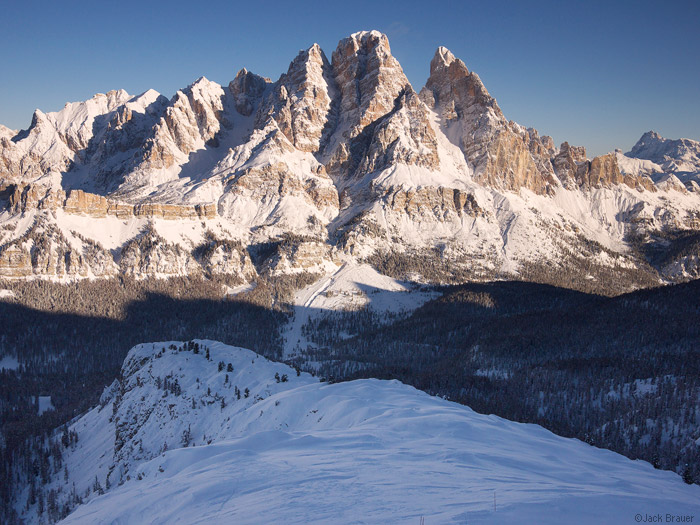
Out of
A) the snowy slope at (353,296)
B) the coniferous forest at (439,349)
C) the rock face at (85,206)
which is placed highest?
the rock face at (85,206)

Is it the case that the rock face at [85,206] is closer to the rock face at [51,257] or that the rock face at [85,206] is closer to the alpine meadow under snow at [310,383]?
the alpine meadow under snow at [310,383]

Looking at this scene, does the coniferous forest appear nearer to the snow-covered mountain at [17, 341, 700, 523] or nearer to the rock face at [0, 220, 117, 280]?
the rock face at [0, 220, 117, 280]

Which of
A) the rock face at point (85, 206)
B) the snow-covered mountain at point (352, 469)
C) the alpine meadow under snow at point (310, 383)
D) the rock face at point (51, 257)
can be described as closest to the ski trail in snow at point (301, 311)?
the alpine meadow under snow at point (310, 383)

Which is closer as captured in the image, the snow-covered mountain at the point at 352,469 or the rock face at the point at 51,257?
the snow-covered mountain at the point at 352,469

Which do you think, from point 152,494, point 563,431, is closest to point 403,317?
point 563,431

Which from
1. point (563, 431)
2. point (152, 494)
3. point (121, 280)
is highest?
point (121, 280)

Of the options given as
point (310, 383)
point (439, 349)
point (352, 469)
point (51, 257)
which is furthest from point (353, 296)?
point (352, 469)

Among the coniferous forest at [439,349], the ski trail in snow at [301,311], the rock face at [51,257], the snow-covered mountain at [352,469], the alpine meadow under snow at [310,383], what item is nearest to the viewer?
the snow-covered mountain at [352,469]

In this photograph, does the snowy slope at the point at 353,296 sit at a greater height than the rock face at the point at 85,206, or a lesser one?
lesser

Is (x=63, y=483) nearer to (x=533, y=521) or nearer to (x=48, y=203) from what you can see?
(x=533, y=521)
